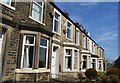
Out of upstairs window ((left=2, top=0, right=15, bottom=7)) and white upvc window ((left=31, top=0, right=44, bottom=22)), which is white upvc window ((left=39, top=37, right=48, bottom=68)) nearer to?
white upvc window ((left=31, top=0, right=44, bottom=22))

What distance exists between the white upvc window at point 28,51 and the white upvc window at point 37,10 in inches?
82.0

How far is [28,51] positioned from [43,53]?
152 cm

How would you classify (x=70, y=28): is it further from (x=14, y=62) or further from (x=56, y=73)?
(x=14, y=62)

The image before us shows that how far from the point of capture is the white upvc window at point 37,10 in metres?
12.0

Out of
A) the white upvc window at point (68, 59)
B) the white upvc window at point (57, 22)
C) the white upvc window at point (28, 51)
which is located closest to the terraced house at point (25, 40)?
the white upvc window at point (28, 51)

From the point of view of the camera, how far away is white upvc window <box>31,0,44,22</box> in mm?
11969

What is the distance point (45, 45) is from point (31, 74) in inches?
101

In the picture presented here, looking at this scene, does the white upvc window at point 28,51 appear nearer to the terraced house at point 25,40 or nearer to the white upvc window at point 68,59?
the terraced house at point 25,40

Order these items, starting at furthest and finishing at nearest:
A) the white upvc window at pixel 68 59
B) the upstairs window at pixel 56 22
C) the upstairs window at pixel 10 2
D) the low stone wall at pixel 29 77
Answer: the white upvc window at pixel 68 59, the upstairs window at pixel 56 22, the low stone wall at pixel 29 77, the upstairs window at pixel 10 2

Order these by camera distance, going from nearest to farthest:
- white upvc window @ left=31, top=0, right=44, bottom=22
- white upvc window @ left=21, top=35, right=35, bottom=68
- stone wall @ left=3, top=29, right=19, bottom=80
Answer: stone wall @ left=3, top=29, right=19, bottom=80, white upvc window @ left=21, top=35, right=35, bottom=68, white upvc window @ left=31, top=0, right=44, bottom=22

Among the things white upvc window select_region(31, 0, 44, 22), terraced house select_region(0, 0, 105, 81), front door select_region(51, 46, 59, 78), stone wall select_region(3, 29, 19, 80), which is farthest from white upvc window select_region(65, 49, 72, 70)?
stone wall select_region(3, 29, 19, 80)

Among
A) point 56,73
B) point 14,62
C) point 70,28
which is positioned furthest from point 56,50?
point 14,62

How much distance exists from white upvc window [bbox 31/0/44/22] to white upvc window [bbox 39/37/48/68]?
1.87 meters

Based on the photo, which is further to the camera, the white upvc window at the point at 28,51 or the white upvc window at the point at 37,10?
the white upvc window at the point at 37,10
